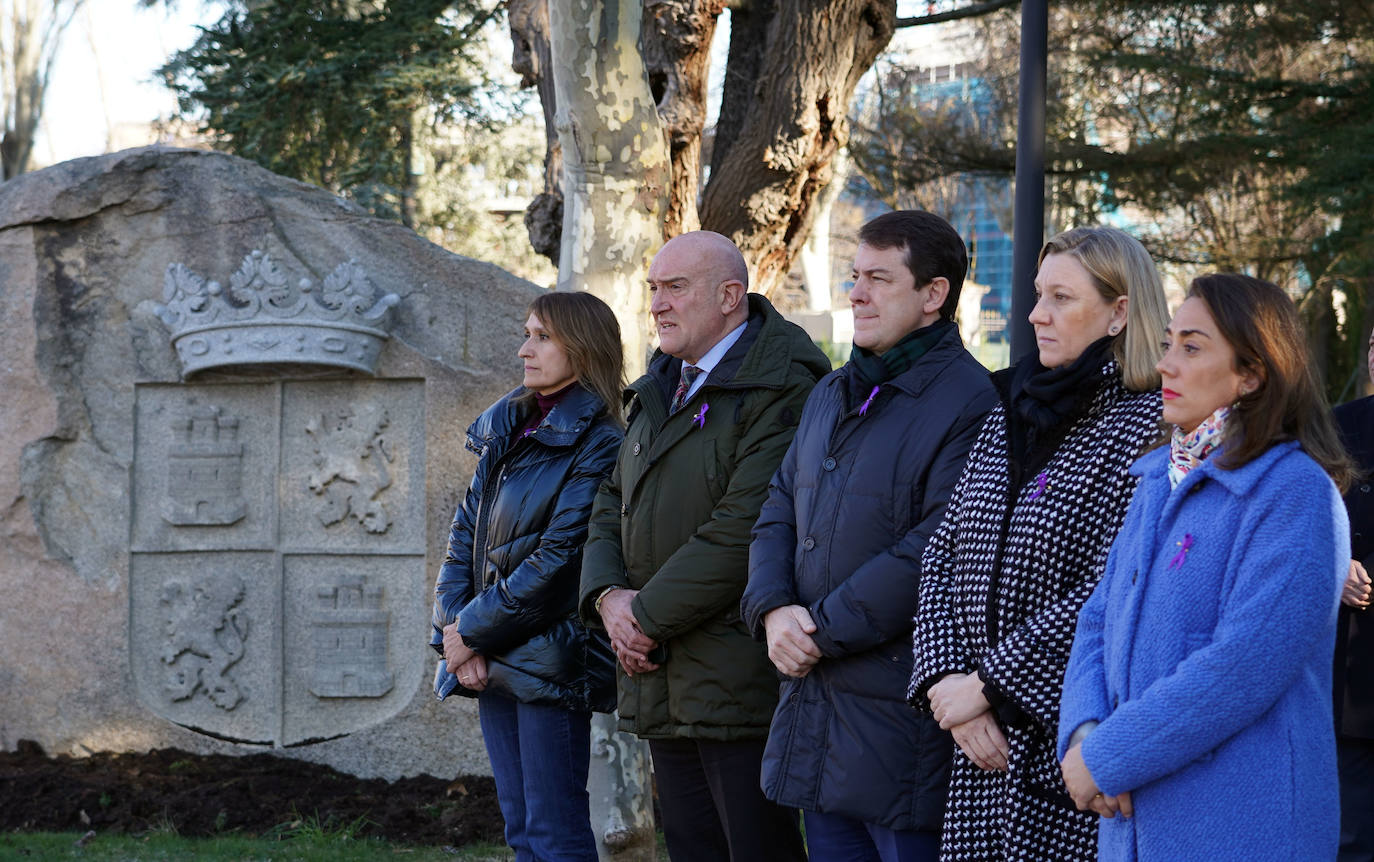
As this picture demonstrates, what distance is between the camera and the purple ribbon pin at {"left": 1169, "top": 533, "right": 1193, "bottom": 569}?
2303 mm

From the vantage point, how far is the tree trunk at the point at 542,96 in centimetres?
675

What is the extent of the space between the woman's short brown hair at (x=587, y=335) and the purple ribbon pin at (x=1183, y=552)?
209 centimetres

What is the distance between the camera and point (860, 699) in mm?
3016

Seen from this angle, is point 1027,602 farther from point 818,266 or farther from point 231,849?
point 818,266

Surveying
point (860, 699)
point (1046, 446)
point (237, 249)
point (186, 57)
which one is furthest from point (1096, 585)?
point (186, 57)

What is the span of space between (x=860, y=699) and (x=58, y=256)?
479cm

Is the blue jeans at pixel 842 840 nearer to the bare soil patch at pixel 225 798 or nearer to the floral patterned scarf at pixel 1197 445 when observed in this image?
the floral patterned scarf at pixel 1197 445

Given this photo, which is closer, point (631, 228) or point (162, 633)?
point (631, 228)

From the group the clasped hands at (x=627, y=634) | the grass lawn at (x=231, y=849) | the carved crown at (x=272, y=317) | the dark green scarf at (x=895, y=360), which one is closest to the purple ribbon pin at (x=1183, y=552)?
the dark green scarf at (x=895, y=360)

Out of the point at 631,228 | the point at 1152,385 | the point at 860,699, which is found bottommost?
the point at 860,699

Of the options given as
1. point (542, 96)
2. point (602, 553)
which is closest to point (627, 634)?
point (602, 553)

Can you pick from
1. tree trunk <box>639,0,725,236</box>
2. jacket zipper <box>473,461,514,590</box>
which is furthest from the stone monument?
jacket zipper <box>473,461,514,590</box>

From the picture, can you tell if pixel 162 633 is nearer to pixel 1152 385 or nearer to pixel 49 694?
pixel 49 694

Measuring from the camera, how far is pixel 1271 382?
7.60ft
